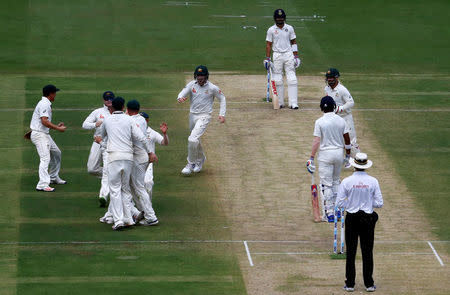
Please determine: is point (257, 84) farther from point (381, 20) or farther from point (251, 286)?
point (251, 286)

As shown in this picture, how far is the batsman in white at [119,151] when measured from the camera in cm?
1739

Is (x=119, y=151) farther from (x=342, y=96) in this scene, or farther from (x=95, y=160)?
(x=342, y=96)

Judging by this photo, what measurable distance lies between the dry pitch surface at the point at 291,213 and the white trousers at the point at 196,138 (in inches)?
17.7

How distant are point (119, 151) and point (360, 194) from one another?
4.61m

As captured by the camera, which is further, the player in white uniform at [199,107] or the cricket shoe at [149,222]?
the player in white uniform at [199,107]

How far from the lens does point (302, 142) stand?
23.2 m

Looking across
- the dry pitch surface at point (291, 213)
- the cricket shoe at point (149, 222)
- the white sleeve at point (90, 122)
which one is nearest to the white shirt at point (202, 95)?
the dry pitch surface at point (291, 213)

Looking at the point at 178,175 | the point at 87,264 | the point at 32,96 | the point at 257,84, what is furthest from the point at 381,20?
the point at 87,264

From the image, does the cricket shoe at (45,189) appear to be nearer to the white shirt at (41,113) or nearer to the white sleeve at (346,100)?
the white shirt at (41,113)

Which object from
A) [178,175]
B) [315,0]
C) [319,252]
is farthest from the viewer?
[315,0]

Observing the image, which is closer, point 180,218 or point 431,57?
point 180,218

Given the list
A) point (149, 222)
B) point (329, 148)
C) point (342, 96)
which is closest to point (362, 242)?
point (329, 148)

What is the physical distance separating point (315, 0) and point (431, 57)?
29.9 feet

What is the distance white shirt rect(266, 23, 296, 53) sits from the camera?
25.8 m
